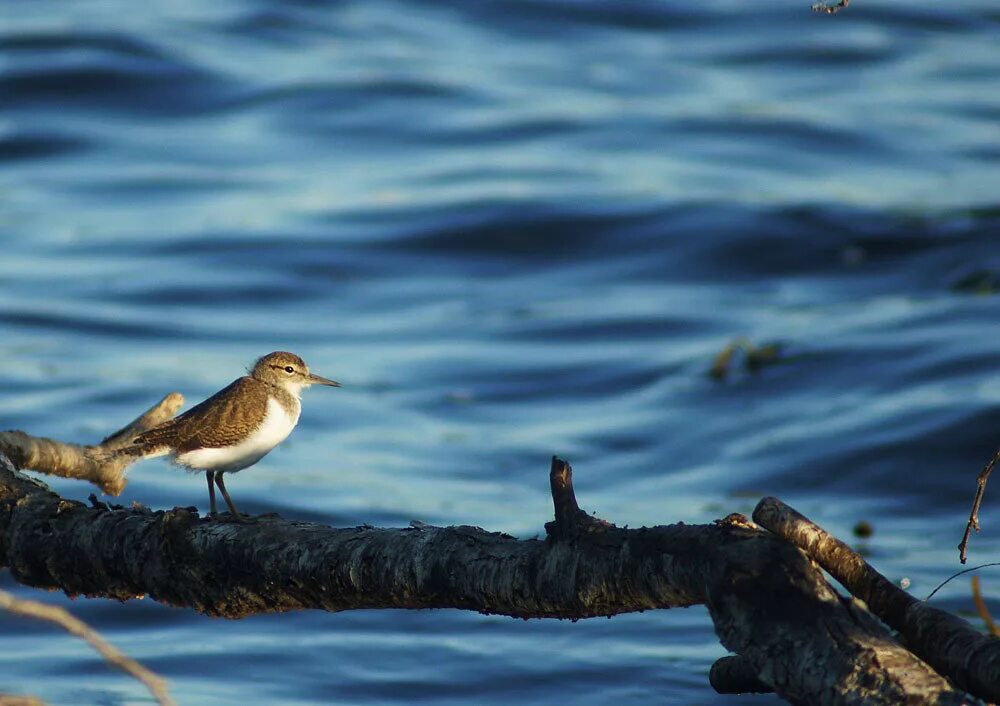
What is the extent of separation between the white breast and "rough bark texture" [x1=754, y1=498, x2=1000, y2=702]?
3.57 metres

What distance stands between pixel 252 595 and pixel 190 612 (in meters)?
7.69

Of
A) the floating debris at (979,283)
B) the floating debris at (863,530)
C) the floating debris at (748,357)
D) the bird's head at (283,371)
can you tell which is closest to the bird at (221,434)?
the bird's head at (283,371)

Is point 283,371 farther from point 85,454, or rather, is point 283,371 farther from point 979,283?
point 979,283

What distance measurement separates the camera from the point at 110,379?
2006 cm

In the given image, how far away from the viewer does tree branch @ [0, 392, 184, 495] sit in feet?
25.0

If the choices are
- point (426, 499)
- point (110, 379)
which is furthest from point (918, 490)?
point (110, 379)

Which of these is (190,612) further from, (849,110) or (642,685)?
(849,110)

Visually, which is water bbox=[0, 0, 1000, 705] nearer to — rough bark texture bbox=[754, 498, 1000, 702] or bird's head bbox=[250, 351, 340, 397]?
bird's head bbox=[250, 351, 340, 397]

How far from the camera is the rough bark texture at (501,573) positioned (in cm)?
477

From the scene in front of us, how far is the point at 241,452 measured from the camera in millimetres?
7910

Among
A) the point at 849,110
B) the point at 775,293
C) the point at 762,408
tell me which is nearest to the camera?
the point at 762,408

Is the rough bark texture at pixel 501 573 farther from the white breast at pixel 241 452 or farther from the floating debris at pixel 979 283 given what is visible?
the floating debris at pixel 979 283

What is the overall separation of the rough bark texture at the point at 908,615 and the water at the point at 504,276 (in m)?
5.73

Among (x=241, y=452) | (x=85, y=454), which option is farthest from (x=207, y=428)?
(x=85, y=454)
